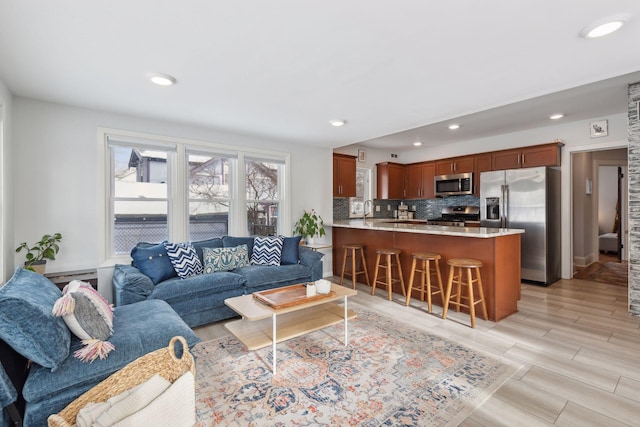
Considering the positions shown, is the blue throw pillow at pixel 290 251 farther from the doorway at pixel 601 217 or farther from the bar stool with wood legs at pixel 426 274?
the doorway at pixel 601 217

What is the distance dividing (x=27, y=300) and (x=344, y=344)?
218cm

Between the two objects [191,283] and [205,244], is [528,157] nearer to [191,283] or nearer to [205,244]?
[205,244]

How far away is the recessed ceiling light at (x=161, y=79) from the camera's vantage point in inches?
95.5

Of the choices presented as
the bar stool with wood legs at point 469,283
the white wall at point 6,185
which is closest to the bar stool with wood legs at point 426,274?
the bar stool with wood legs at point 469,283

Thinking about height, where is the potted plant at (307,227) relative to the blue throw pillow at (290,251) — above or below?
above

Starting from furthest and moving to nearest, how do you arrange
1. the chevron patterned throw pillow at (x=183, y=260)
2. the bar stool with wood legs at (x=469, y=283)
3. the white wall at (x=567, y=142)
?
the white wall at (x=567, y=142) → the chevron patterned throw pillow at (x=183, y=260) → the bar stool with wood legs at (x=469, y=283)

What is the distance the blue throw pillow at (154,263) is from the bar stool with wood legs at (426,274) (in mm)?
2748

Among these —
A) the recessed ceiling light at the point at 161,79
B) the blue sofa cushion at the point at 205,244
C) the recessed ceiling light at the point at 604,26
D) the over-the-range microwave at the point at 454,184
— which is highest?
the recessed ceiling light at the point at 161,79

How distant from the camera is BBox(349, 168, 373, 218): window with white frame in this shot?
6.45 m

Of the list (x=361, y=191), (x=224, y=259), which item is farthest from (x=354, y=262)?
(x=361, y=191)

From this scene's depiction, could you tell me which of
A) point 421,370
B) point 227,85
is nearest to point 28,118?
point 227,85

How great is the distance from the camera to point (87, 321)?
1742mm

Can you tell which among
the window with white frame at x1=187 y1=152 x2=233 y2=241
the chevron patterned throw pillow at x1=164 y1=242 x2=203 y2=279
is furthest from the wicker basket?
the window with white frame at x1=187 y1=152 x2=233 y2=241

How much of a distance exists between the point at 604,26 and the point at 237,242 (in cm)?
385
